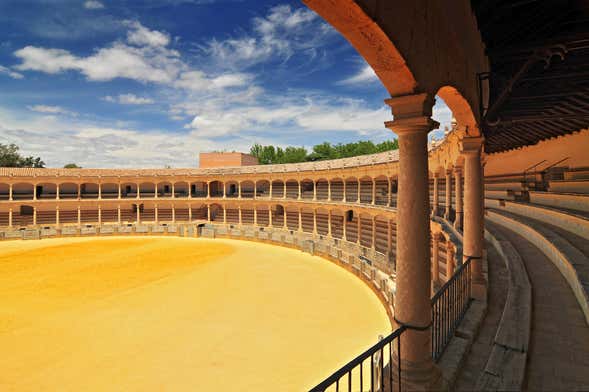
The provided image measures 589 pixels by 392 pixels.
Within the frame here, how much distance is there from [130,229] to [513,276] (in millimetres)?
35398

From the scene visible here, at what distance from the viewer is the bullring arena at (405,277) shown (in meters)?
3.48

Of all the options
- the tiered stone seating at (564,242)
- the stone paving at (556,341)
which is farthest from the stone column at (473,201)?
the tiered stone seating at (564,242)

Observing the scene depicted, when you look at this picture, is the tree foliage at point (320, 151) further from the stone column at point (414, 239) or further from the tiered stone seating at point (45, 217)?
the stone column at point (414, 239)

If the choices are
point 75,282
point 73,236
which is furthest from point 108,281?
point 73,236

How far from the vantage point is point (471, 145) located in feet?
21.2

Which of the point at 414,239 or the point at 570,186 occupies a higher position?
the point at 570,186

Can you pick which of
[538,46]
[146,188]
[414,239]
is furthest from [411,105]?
[146,188]

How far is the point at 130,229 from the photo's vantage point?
33.6 metres

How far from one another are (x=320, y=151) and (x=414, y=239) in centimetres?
6115

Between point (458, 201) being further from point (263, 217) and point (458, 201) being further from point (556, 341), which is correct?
point (263, 217)

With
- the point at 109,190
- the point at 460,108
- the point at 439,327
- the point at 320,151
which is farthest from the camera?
the point at 320,151

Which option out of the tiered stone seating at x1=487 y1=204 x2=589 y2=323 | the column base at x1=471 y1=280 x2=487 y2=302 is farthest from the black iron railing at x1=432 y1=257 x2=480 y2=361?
the tiered stone seating at x1=487 y1=204 x2=589 y2=323

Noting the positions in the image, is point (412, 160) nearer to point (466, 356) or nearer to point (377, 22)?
point (377, 22)

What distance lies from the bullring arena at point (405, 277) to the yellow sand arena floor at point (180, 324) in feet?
0.27
